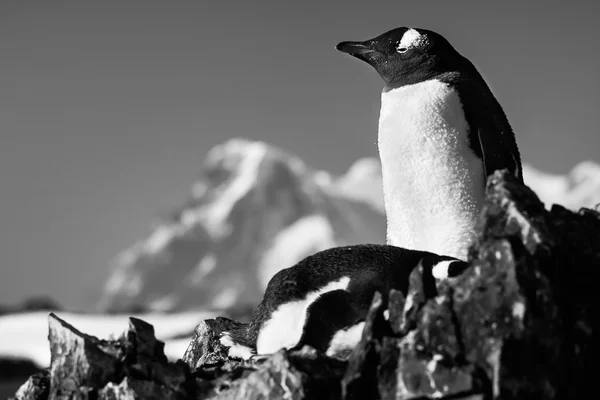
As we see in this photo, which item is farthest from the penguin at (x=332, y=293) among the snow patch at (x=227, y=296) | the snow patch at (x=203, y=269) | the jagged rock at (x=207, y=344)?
the snow patch at (x=203, y=269)

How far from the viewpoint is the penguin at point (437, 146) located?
5.05 m

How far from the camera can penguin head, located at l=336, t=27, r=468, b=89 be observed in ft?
18.1

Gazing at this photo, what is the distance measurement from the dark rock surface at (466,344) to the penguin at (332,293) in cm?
19

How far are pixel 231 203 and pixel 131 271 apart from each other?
28.5 meters

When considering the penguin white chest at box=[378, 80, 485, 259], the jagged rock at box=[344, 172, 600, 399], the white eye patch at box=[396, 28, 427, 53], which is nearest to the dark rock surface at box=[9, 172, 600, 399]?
the jagged rock at box=[344, 172, 600, 399]

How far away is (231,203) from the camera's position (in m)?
199

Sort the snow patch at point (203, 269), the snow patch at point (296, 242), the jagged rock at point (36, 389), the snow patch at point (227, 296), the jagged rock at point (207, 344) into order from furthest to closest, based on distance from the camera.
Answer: the snow patch at point (203, 269) → the snow patch at point (227, 296) → the snow patch at point (296, 242) → the jagged rock at point (207, 344) → the jagged rock at point (36, 389)

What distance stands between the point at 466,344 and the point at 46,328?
14247 millimetres

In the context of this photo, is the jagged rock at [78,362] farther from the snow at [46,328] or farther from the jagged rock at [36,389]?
the snow at [46,328]

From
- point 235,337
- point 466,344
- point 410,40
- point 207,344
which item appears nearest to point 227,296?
point 410,40

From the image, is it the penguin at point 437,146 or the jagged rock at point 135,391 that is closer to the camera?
the jagged rock at point 135,391

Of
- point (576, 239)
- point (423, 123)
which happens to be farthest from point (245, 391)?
point (423, 123)

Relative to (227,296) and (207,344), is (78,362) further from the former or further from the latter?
(227,296)

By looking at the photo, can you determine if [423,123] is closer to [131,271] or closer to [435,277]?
[435,277]
